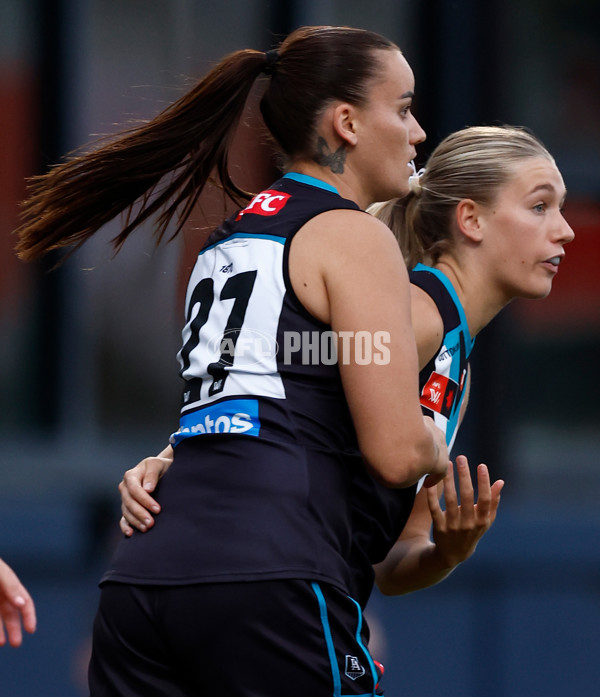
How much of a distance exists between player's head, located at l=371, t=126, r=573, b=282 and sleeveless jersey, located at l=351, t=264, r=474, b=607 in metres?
0.15

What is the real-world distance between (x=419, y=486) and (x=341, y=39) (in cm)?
87

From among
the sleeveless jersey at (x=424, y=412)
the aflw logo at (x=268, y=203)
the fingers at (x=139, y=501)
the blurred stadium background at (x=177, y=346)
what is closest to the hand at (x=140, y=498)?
the fingers at (x=139, y=501)

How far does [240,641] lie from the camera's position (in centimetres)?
172

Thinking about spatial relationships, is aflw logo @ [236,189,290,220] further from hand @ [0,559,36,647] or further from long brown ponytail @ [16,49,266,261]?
hand @ [0,559,36,647]

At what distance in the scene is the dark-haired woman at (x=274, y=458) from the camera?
1.73 meters

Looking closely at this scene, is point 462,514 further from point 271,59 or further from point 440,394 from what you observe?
point 271,59

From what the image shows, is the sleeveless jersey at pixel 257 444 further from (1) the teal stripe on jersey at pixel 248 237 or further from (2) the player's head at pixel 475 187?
(2) the player's head at pixel 475 187

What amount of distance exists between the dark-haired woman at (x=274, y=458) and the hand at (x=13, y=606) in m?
0.11

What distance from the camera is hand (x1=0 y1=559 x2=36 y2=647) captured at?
6.04 feet

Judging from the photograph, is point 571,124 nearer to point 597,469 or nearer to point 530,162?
point 597,469

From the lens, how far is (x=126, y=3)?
4.38 m

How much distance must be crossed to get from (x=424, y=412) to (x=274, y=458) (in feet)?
1.80

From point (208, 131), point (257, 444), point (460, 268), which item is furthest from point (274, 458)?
point (460, 268)

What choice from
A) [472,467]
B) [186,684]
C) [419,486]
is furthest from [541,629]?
[186,684]
